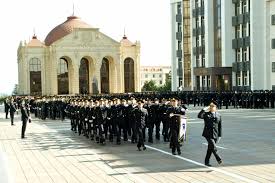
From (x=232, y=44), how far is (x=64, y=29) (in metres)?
35.9

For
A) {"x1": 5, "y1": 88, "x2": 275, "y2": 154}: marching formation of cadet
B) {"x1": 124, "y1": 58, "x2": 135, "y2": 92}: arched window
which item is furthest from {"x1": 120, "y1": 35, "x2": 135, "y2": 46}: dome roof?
{"x1": 5, "y1": 88, "x2": 275, "y2": 154}: marching formation of cadet

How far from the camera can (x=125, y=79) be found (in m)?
88.8

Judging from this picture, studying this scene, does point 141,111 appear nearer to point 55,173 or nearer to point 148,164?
point 148,164

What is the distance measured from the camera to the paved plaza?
11.6m

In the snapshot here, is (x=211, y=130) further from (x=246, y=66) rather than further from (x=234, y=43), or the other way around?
(x=234, y=43)

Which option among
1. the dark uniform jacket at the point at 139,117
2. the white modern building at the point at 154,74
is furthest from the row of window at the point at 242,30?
the white modern building at the point at 154,74

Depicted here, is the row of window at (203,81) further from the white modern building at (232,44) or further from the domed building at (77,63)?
the domed building at (77,63)

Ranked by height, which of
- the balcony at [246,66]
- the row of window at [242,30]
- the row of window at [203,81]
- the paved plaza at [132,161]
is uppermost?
the row of window at [242,30]

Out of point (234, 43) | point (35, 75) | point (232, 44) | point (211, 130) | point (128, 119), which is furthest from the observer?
point (35, 75)

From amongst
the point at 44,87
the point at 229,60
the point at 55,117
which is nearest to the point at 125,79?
the point at 44,87

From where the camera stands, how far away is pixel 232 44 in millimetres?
58750

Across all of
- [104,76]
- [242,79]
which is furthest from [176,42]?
[104,76]

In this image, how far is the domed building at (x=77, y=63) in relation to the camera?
264 ft

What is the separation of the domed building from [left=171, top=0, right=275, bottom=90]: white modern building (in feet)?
61.5
